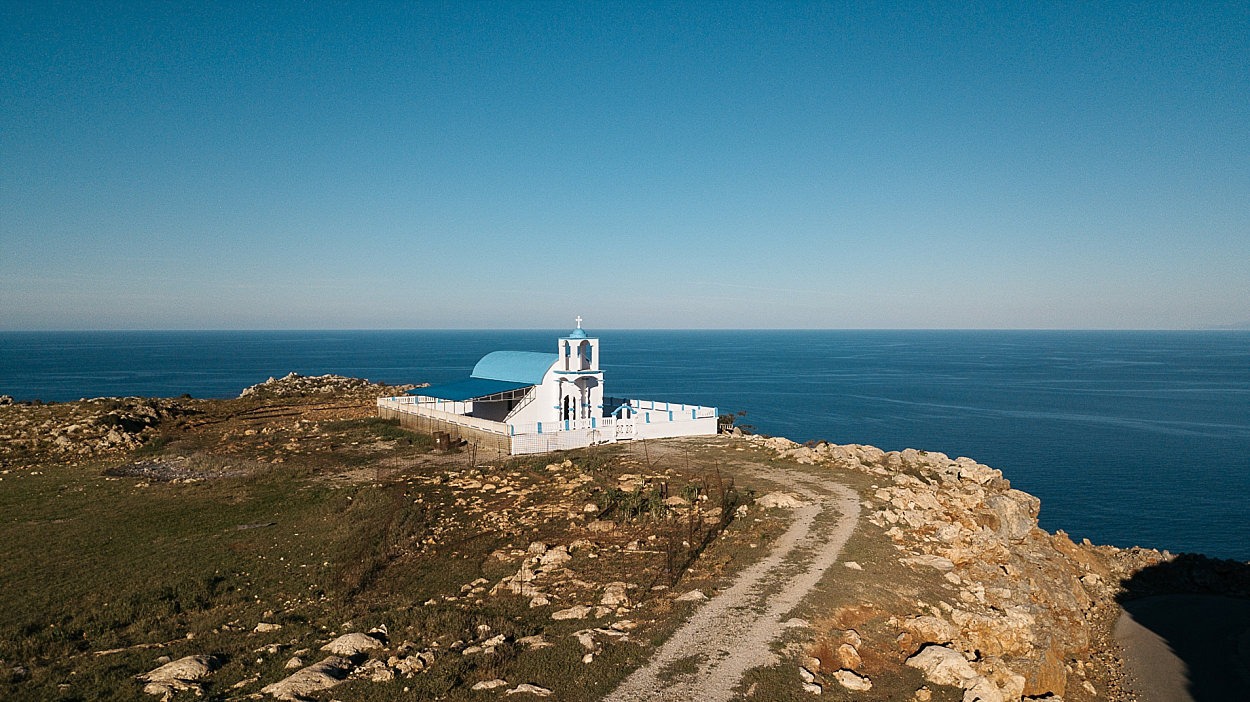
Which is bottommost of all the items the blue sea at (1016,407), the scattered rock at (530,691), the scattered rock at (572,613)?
the blue sea at (1016,407)

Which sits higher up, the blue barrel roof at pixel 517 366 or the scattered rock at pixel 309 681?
the blue barrel roof at pixel 517 366

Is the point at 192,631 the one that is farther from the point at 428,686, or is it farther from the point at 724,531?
the point at 724,531

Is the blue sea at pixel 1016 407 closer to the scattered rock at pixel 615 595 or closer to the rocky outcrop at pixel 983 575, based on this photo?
the rocky outcrop at pixel 983 575

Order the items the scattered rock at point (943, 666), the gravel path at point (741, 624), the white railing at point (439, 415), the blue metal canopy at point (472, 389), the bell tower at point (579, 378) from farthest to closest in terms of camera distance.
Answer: the blue metal canopy at point (472, 389) < the bell tower at point (579, 378) < the white railing at point (439, 415) < the scattered rock at point (943, 666) < the gravel path at point (741, 624)

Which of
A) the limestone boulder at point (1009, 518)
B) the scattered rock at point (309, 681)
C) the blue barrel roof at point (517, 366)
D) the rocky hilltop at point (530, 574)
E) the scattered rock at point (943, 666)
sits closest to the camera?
the scattered rock at point (309, 681)

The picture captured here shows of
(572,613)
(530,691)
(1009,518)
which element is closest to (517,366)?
(1009,518)

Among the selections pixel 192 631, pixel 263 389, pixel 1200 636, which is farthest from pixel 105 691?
pixel 263 389

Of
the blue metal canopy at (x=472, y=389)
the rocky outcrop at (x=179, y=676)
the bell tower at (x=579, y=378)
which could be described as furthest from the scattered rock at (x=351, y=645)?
the blue metal canopy at (x=472, y=389)

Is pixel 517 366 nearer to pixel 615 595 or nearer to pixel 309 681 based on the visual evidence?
pixel 615 595
